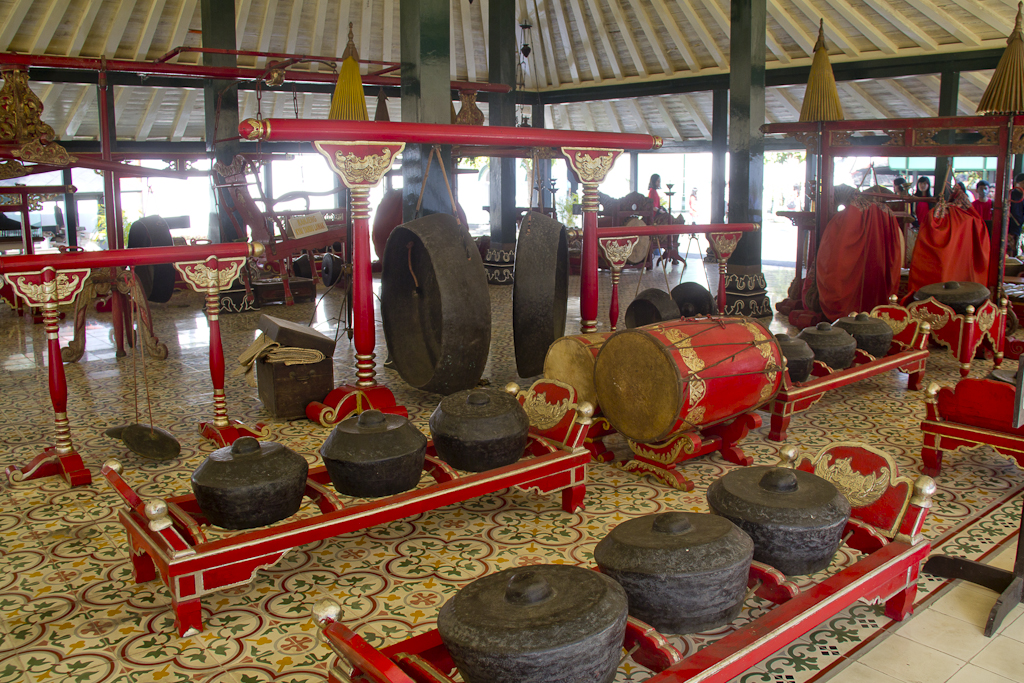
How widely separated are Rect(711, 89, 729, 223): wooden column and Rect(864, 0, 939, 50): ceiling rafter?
2409 mm

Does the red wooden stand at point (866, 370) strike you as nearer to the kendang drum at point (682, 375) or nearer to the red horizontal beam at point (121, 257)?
the kendang drum at point (682, 375)

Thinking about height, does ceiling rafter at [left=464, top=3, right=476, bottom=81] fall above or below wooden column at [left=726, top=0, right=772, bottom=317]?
above

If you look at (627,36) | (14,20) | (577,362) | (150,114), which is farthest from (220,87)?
(577,362)

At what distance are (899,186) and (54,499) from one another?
8784 mm

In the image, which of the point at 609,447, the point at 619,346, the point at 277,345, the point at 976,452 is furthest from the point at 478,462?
the point at 976,452

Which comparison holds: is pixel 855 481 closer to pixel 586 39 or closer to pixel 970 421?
pixel 970 421

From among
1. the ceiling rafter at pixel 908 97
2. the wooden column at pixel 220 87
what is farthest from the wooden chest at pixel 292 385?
the ceiling rafter at pixel 908 97

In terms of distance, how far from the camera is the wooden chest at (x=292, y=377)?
4.44 m

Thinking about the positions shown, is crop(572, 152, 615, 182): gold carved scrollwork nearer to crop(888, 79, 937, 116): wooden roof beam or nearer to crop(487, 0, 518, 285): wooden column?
crop(487, 0, 518, 285): wooden column

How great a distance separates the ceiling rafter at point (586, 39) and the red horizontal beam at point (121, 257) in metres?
8.97

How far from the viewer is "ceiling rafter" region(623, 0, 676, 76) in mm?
10688

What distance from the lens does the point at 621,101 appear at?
14.6m

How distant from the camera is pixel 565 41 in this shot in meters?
11.9

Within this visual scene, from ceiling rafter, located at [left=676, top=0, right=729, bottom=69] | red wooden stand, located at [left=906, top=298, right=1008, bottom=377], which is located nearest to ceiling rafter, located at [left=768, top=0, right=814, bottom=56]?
ceiling rafter, located at [left=676, top=0, right=729, bottom=69]
